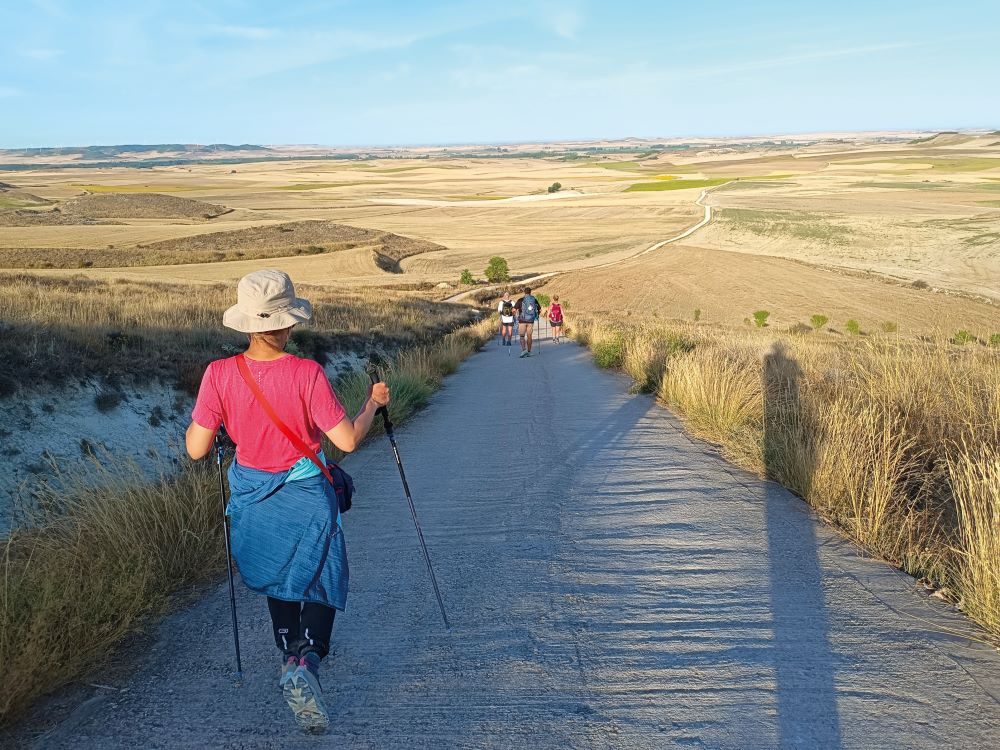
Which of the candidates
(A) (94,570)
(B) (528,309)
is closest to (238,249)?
(B) (528,309)

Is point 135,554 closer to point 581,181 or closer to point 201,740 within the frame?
point 201,740

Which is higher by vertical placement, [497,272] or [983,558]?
[983,558]

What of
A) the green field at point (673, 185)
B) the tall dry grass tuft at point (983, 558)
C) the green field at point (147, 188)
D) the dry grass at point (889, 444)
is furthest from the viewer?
Result: the green field at point (673, 185)

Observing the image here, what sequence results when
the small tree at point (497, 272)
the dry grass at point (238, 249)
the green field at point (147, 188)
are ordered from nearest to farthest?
1. the dry grass at point (238, 249)
2. the small tree at point (497, 272)
3. the green field at point (147, 188)

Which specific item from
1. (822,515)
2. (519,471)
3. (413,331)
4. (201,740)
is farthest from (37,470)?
(413,331)

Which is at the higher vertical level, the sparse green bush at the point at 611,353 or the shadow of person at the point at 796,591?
the shadow of person at the point at 796,591

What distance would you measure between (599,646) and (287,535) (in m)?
1.72

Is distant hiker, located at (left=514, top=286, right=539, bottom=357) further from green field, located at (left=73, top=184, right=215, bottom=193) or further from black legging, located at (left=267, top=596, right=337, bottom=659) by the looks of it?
green field, located at (left=73, top=184, right=215, bottom=193)

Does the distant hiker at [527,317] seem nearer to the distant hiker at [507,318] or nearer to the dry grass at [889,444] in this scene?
the distant hiker at [507,318]

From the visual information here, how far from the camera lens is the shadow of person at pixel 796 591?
10.7ft

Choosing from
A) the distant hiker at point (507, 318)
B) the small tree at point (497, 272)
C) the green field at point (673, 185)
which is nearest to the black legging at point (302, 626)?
the distant hiker at point (507, 318)

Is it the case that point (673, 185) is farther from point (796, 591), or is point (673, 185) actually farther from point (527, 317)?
point (796, 591)

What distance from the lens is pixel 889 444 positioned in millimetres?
5801

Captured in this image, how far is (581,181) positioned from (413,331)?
6136 inches
